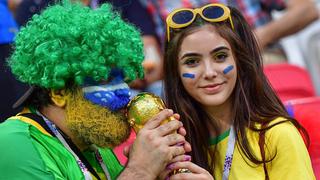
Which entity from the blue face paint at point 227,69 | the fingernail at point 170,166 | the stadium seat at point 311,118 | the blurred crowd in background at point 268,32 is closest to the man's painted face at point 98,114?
the fingernail at point 170,166

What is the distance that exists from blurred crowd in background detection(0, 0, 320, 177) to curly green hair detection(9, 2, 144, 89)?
131 cm

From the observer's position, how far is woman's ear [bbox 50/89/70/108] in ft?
9.82

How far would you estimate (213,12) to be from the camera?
3439 mm

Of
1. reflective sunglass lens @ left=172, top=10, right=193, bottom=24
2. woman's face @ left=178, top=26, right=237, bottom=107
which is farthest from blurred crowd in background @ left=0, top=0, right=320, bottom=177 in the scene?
woman's face @ left=178, top=26, right=237, bottom=107

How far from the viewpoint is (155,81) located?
5.18m

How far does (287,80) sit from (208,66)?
65.9 inches

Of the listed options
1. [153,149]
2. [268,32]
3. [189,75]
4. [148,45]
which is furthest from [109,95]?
[268,32]

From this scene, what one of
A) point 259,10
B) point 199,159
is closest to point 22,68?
point 199,159

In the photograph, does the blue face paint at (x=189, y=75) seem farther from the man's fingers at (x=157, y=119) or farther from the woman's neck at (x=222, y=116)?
the man's fingers at (x=157, y=119)

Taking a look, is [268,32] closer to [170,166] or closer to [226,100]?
[226,100]

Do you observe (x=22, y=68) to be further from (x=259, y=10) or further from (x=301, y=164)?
(x=259, y=10)

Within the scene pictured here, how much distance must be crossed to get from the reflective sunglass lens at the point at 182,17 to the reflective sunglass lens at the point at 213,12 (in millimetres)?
71

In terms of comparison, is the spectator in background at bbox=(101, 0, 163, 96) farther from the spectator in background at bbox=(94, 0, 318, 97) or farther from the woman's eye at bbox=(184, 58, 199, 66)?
the woman's eye at bbox=(184, 58, 199, 66)

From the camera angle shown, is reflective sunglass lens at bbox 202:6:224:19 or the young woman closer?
the young woman
